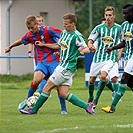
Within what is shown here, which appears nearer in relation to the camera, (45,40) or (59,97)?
(59,97)

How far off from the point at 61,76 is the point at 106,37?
1998 mm

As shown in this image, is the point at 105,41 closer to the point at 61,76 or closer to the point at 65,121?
the point at 61,76

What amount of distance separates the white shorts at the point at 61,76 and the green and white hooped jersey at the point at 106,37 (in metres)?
1.61

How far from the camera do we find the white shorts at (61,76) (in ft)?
40.2

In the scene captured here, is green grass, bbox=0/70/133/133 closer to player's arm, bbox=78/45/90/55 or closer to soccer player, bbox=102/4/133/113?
soccer player, bbox=102/4/133/113

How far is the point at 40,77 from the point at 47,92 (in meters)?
0.75

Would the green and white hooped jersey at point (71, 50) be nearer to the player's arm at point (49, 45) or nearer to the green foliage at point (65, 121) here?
the player's arm at point (49, 45)

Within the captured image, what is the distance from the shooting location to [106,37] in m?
13.9

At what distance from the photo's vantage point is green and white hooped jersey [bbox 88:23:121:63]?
1381 centimetres

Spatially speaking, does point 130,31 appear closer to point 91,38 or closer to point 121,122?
point 91,38

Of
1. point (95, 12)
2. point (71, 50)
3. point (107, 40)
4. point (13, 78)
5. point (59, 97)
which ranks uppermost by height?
point (95, 12)

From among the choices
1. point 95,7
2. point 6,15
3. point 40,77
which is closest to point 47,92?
point 40,77

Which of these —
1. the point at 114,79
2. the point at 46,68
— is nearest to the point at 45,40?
the point at 46,68

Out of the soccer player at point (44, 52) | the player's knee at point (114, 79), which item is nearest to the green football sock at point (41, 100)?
the soccer player at point (44, 52)
